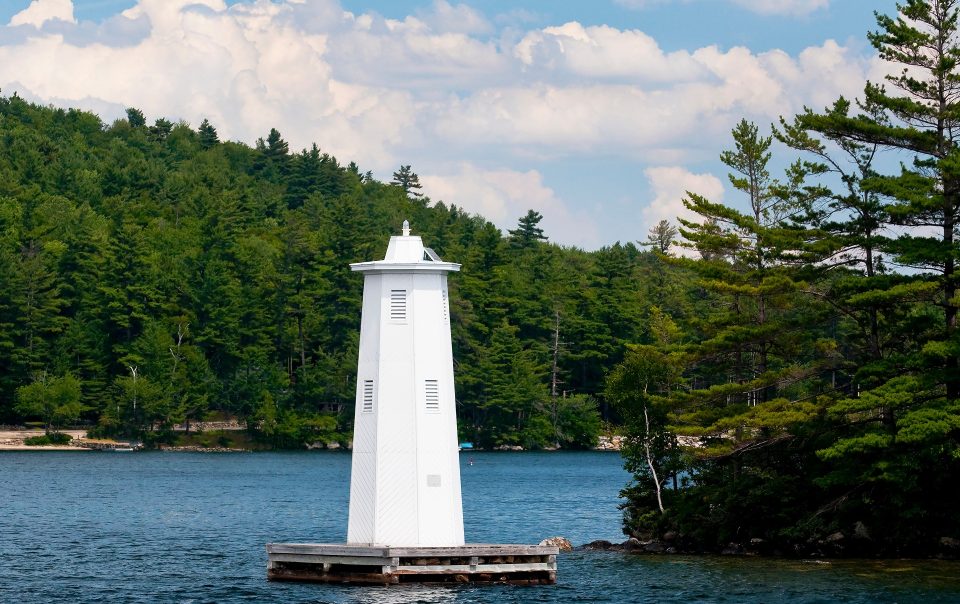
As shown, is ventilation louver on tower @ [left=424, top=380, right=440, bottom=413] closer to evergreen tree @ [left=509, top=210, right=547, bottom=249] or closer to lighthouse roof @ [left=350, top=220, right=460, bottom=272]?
lighthouse roof @ [left=350, top=220, right=460, bottom=272]

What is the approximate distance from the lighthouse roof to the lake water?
7018mm

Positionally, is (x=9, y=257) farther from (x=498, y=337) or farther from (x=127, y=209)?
(x=498, y=337)

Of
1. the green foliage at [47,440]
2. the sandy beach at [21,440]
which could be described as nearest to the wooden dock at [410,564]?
the sandy beach at [21,440]

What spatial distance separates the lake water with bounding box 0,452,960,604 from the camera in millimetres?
35312

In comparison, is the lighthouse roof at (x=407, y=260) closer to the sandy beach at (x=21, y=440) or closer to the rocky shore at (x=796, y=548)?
the rocky shore at (x=796, y=548)

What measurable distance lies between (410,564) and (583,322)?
9574 centimetres

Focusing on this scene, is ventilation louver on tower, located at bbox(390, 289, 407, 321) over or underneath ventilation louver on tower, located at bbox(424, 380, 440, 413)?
over

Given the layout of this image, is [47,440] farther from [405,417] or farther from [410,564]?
[410,564]

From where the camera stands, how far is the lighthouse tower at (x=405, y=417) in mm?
32906

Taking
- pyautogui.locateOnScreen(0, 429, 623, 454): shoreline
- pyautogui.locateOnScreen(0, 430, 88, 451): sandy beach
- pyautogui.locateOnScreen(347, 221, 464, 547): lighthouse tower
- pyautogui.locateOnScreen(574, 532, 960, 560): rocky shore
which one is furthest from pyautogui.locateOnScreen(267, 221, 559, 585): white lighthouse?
pyautogui.locateOnScreen(0, 430, 88, 451): sandy beach

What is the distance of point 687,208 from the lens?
162 ft

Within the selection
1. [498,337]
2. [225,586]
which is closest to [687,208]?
[225,586]

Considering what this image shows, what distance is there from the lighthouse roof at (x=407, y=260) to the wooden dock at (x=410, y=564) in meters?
6.17

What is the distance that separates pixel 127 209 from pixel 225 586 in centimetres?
10968
